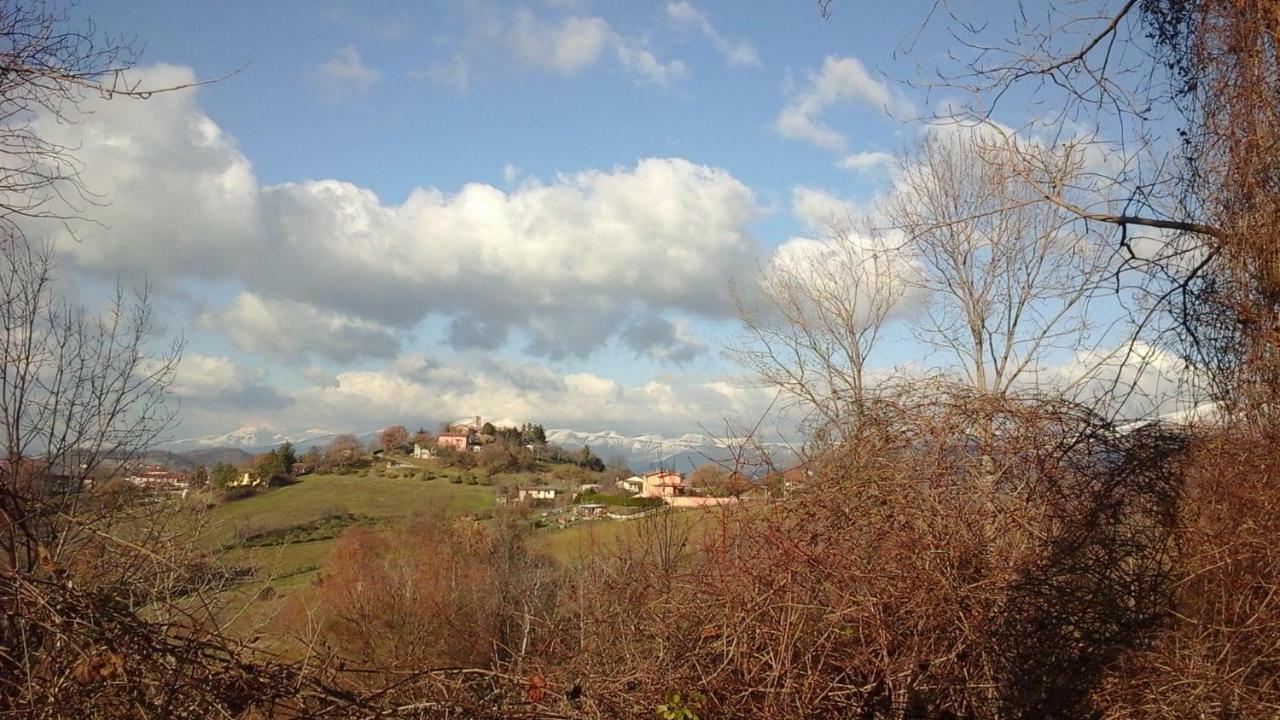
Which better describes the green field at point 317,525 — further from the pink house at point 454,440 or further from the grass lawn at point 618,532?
the pink house at point 454,440

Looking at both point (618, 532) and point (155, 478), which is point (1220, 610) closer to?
point (618, 532)

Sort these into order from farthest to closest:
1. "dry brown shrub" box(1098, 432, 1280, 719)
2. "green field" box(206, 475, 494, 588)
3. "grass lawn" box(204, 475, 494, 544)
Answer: "grass lawn" box(204, 475, 494, 544), "green field" box(206, 475, 494, 588), "dry brown shrub" box(1098, 432, 1280, 719)

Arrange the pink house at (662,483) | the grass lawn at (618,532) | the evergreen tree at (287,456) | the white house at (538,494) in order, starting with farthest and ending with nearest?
the evergreen tree at (287,456), the white house at (538,494), the pink house at (662,483), the grass lawn at (618,532)

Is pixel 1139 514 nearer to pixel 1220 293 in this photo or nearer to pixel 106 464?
pixel 1220 293

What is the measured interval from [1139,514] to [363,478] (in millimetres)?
43627

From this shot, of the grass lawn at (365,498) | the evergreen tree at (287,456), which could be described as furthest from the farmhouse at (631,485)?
the evergreen tree at (287,456)

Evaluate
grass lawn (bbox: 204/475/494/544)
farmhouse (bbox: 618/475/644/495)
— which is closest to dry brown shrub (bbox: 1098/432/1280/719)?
farmhouse (bbox: 618/475/644/495)

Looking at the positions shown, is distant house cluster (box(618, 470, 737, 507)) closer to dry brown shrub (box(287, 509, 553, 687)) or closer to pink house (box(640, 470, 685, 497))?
pink house (box(640, 470, 685, 497))

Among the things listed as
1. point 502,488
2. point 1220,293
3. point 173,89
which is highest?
point 173,89

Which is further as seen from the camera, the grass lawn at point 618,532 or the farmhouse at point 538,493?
the farmhouse at point 538,493

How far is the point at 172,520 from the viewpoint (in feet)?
34.8

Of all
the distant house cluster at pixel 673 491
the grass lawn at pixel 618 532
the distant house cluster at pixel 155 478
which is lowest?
the grass lawn at pixel 618 532

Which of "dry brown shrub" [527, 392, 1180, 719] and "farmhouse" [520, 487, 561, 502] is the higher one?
"dry brown shrub" [527, 392, 1180, 719]

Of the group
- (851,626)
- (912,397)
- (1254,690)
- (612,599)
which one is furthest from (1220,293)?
(612,599)
